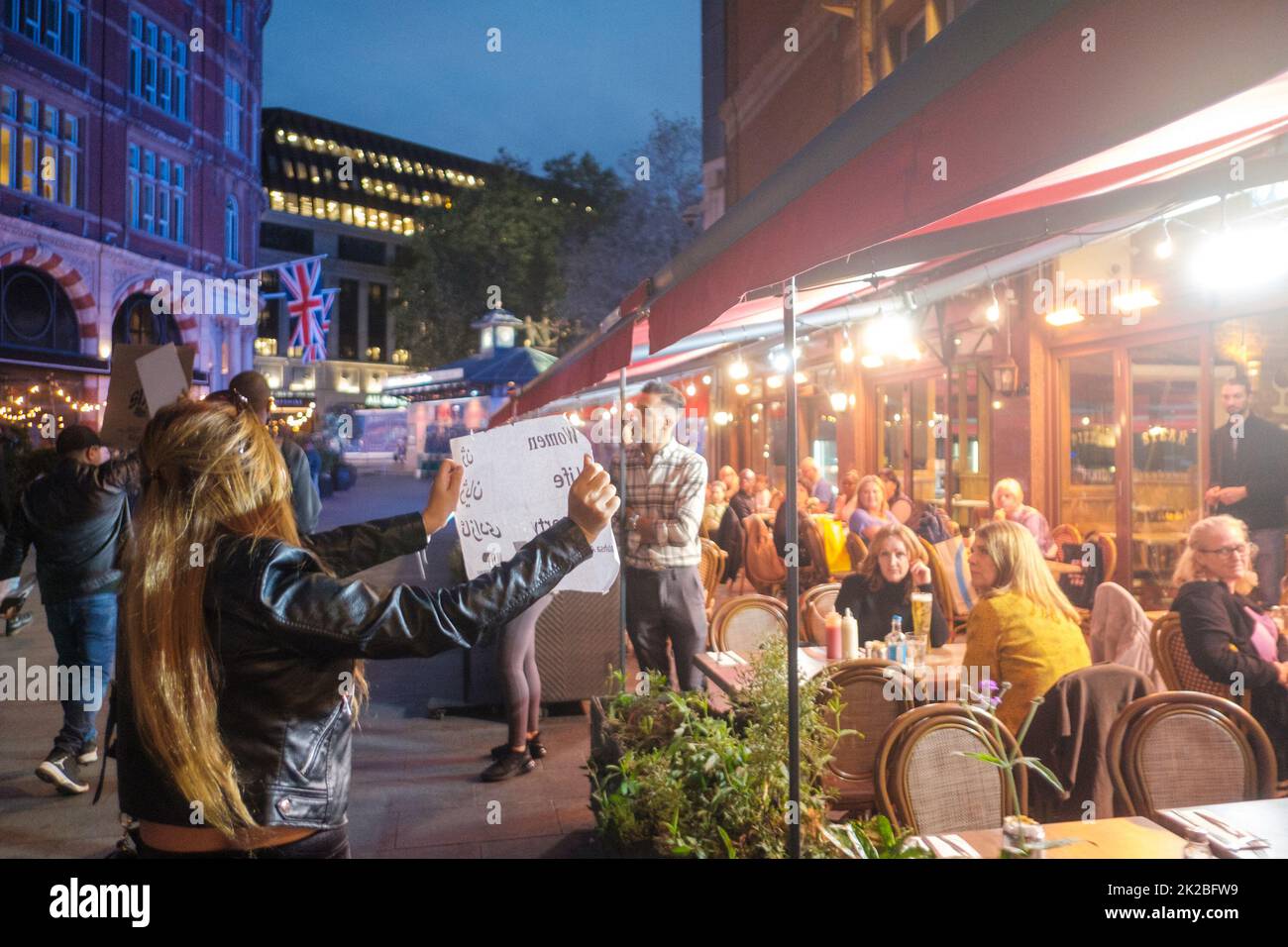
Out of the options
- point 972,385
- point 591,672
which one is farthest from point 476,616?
point 972,385

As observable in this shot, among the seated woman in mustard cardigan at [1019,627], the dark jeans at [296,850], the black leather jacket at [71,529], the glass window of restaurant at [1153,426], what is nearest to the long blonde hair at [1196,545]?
the seated woman in mustard cardigan at [1019,627]

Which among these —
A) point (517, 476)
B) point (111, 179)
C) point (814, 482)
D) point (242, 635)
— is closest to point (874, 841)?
point (517, 476)

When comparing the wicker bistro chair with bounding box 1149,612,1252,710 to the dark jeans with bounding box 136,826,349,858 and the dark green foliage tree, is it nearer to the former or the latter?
the dark jeans with bounding box 136,826,349,858

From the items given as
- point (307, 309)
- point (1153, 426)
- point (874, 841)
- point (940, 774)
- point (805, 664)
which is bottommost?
point (874, 841)

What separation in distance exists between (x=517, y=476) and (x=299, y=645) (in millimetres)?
1755

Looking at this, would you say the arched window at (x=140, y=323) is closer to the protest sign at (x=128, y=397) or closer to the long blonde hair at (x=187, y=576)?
the protest sign at (x=128, y=397)

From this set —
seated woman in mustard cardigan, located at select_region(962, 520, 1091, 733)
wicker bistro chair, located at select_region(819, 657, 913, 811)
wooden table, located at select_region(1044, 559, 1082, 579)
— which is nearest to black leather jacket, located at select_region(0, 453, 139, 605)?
wicker bistro chair, located at select_region(819, 657, 913, 811)

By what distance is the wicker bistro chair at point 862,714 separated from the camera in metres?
3.76

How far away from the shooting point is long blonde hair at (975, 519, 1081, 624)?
396 centimetres

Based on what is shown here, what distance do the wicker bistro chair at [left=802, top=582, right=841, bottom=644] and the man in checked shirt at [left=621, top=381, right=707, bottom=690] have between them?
2.85 ft

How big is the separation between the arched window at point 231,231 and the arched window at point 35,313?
943 cm

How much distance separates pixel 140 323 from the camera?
2880 cm

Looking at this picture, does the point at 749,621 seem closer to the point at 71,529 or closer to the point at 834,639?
the point at 834,639
